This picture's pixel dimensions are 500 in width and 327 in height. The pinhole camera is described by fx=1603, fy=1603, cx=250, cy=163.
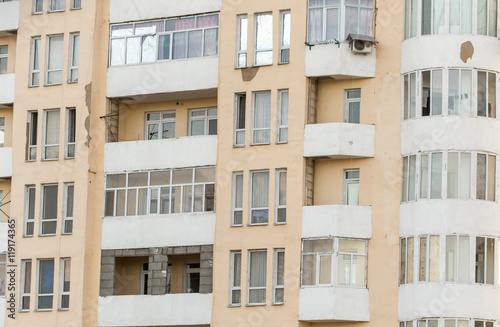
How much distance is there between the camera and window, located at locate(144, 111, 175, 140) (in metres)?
58.2

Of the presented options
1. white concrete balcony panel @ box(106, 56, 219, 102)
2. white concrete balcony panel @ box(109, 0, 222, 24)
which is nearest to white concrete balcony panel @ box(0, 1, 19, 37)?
white concrete balcony panel @ box(109, 0, 222, 24)

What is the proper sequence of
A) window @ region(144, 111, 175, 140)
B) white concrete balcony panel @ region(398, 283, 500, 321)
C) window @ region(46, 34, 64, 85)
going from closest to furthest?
white concrete balcony panel @ region(398, 283, 500, 321) < window @ region(144, 111, 175, 140) < window @ region(46, 34, 64, 85)

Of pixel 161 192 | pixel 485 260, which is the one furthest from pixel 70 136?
pixel 485 260

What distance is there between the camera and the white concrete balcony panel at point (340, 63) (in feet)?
177

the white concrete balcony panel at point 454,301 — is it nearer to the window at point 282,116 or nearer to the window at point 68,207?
the window at point 282,116

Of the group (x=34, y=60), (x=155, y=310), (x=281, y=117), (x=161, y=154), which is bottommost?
(x=155, y=310)

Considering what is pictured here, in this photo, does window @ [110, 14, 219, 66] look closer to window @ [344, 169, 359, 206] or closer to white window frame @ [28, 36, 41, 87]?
white window frame @ [28, 36, 41, 87]

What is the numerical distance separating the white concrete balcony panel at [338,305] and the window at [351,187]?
316cm

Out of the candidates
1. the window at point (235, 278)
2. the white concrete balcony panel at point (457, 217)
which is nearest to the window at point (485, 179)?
the white concrete balcony panel at point (457, 217)

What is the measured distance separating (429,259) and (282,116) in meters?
7.27

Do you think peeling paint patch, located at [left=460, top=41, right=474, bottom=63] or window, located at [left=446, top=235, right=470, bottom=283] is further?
peeling paint patch, located at [left=460, top=41, right=474, bottom=63]

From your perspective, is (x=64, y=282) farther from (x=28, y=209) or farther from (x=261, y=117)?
(x=261, y=117)

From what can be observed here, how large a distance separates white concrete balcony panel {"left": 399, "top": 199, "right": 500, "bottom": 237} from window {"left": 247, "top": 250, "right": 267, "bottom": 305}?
5.33 m

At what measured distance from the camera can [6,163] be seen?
5872 cm
